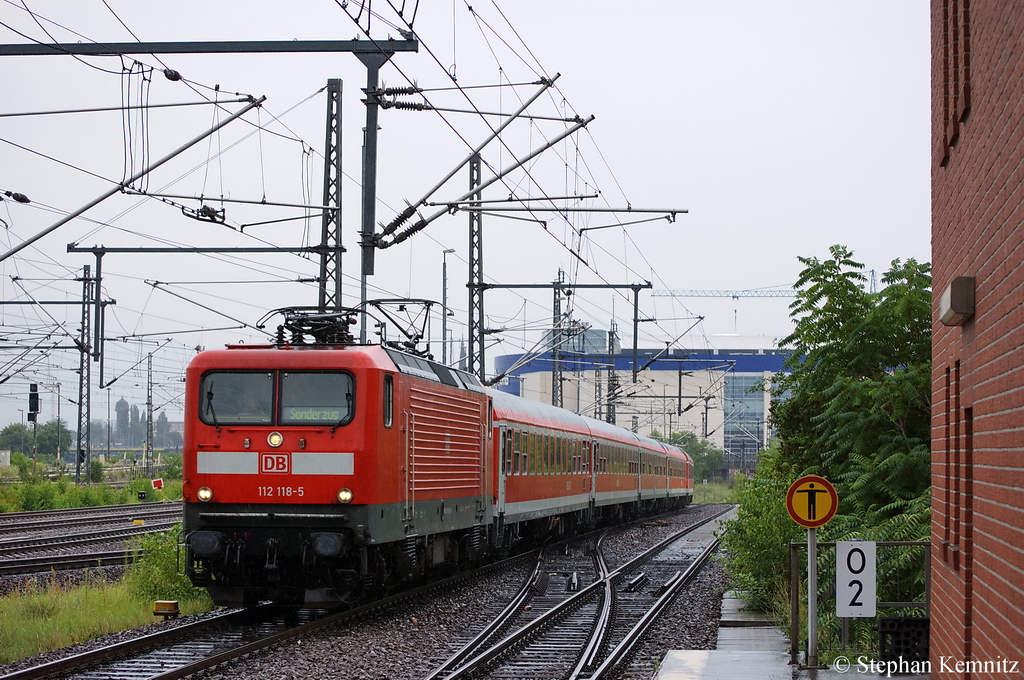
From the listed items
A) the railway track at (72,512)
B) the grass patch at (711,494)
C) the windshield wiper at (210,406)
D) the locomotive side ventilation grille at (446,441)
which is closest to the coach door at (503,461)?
the locomotive side ventilation grille at (446,441)

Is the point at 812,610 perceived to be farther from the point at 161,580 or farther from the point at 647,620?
the point at 161,580

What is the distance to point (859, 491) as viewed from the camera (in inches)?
582

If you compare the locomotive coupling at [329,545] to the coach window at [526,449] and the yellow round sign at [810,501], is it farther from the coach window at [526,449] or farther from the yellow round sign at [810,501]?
the coach window at [526,449]

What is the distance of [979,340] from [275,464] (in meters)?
8.01

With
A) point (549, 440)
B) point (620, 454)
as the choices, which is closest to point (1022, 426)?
point (549, 440)

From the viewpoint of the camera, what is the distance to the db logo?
12.9 meters

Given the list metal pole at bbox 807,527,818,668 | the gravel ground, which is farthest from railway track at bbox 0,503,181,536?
metal pole at bbox 807,527,818,668

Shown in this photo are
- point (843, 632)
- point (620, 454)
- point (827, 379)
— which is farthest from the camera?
point (620, 454)

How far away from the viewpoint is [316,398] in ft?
42.9

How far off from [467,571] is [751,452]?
285ft

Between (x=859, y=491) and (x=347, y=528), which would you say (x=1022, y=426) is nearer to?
(x=347, y=528)

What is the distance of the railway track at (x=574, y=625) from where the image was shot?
36.9 ft

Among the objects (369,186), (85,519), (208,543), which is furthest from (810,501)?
(85,519)

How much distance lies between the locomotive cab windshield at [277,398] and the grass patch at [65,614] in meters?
2.39
